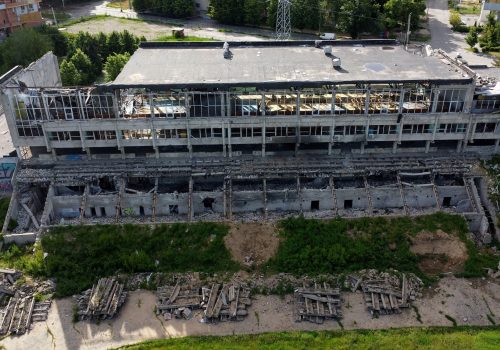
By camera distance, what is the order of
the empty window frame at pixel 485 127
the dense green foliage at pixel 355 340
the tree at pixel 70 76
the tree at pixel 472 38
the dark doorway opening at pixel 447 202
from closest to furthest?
the dense green foliage at pixel 355 340
the dark doorway opening at pixel 447 202
the empty window frame at pixel 485 127
the tree at pixel 70 76
the tree at pixel 472 38

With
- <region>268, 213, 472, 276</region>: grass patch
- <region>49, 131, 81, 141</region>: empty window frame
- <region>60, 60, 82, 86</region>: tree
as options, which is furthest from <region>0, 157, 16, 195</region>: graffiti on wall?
<region>268, 213, 472, 276</region>: grass patch

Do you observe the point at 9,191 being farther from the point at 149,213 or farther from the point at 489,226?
the point at 489,226

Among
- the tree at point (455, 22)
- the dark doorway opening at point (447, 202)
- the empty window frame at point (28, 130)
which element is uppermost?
the tree at point (455, 22)

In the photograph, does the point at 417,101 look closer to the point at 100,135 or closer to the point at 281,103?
the point at 281,103

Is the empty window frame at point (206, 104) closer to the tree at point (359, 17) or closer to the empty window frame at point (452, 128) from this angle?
the empty window frame at point (452, 128)

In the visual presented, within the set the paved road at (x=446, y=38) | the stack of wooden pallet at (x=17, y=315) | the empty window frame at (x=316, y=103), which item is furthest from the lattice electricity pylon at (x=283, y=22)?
the stack of wooden pallet at (x=17, y=315)

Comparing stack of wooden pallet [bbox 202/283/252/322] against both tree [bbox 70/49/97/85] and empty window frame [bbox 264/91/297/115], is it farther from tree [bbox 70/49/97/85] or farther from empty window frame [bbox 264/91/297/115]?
tree [bbox 70/49/97/85]

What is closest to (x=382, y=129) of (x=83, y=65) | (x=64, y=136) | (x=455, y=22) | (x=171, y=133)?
(x=171, y=133)
